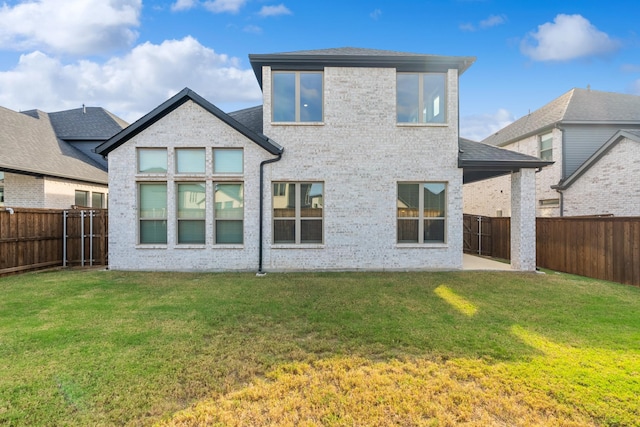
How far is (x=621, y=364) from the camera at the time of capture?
367cm

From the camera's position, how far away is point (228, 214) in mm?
9641

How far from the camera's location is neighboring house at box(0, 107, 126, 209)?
1267cm

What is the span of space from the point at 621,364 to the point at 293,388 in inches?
153

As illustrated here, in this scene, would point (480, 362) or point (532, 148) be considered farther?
point (532, 148)

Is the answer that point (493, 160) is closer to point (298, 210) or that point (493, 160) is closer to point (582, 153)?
point (298, 210)

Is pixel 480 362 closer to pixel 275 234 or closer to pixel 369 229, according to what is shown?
pixel 369 229

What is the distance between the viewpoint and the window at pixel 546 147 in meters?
16.0

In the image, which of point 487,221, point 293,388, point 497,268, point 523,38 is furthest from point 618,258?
point 523,38

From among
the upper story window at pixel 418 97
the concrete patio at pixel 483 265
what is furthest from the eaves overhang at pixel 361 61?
the concrete patio at pixel 483 265

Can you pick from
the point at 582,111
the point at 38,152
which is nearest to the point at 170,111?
the point at 38,152

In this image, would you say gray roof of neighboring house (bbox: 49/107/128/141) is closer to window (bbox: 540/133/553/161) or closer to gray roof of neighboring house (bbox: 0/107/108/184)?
gray roof of neighboring house (bbox: 0/107/108/184)

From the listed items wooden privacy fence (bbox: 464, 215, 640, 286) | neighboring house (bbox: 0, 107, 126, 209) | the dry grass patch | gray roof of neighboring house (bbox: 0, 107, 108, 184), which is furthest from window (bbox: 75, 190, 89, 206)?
wooden privacy fence (bbox: 464, 215, 640, 286)

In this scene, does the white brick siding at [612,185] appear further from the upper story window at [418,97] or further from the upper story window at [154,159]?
the upper story window at [154,159]

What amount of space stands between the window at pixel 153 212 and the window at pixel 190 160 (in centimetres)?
79
